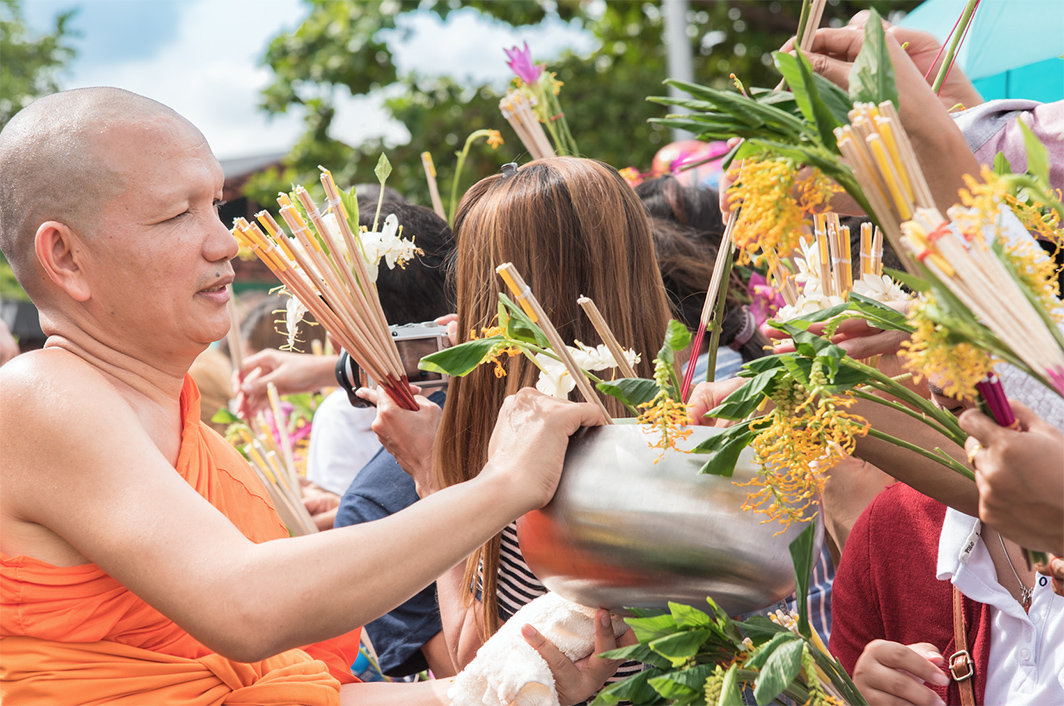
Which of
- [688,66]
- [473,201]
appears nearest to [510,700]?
[473,201]

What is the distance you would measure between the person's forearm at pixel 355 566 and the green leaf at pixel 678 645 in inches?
8.7

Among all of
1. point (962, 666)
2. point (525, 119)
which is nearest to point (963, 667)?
point (962, 666)

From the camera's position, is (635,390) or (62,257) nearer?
(635,390)

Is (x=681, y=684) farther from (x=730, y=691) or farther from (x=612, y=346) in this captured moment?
(x=612, y=346)

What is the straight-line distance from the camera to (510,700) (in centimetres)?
114

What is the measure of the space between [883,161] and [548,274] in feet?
2.40

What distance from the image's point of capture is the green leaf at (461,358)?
1.06 metres

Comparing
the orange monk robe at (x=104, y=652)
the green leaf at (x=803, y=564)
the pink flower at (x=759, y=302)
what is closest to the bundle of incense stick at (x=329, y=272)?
the orange monk robe at (x=104, y=652)

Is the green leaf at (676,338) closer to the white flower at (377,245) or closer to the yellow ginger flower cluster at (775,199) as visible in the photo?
the yellow ginger flower cluster at (775,199)

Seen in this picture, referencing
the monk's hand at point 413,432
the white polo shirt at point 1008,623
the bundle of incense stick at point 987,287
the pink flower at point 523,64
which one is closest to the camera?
the bundle of incense stick at point 987,287

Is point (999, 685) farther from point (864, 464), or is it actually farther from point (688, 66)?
point (688, 66)

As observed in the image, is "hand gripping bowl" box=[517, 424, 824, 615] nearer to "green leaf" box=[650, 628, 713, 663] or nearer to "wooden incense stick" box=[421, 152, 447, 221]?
"green leaf" box=[650, 628, 713, 663]

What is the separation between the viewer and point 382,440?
163cm

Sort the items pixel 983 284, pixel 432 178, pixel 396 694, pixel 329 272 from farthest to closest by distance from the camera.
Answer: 1. pixel 432 178
2. pixel 396 694
3. pixel 329 272
4. pixel 983 284
